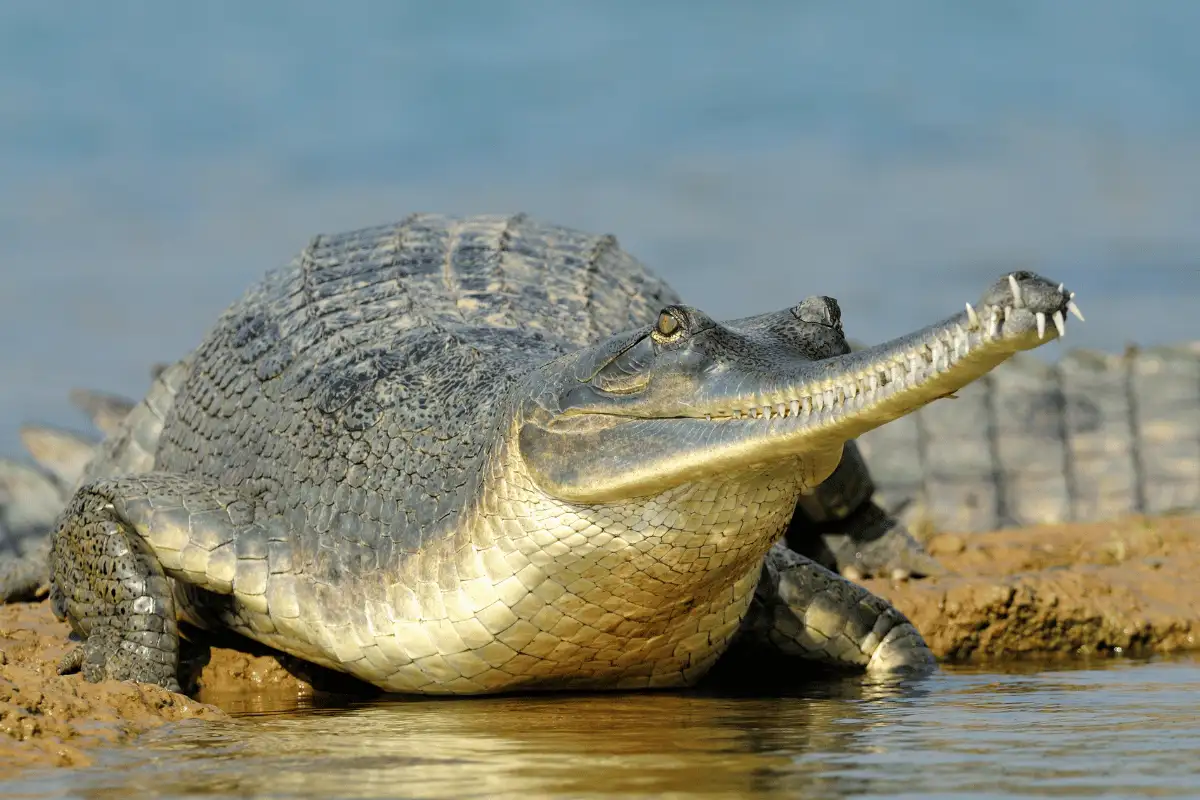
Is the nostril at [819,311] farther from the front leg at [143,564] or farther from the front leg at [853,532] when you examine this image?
the front leg at [853,532]

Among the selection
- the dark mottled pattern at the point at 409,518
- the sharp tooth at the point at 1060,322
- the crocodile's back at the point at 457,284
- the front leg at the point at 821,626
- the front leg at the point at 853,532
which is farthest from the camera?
the front leg at the point at 853,532

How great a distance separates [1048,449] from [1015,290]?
1195cm

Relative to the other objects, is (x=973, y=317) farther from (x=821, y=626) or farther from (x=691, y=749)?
(x=821, y=626)

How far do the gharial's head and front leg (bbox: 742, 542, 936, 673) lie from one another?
68.8 inches

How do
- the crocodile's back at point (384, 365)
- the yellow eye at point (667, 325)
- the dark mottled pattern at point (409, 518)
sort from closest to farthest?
the yellow eye at point (667, 325) → the dark mottled pattern at point (409, 518) → the crocodile's back at point (384, 365)

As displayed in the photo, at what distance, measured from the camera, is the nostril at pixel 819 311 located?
4781 millimetres

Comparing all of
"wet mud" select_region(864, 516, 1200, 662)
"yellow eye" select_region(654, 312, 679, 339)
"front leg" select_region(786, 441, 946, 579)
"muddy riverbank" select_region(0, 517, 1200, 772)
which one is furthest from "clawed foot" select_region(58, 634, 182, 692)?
"front leg" select_region(786, 441, 946, 579)

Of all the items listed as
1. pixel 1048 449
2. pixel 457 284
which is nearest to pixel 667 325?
pixel 457 284

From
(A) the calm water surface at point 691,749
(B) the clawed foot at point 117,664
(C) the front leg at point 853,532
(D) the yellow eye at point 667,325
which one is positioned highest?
(D) the yellow eye at point 667,325

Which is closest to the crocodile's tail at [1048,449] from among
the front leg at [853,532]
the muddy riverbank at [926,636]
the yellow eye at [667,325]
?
the muddy riverbank at [926,636]

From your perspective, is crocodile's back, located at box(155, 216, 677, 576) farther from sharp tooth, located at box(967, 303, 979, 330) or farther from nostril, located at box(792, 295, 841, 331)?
sharp tooth, located at box(967, 303, 979, 330)

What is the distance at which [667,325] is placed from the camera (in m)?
4.65

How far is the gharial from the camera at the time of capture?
14.6ft

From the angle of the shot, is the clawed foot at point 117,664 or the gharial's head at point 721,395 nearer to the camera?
the gharial's head at point 721,395
